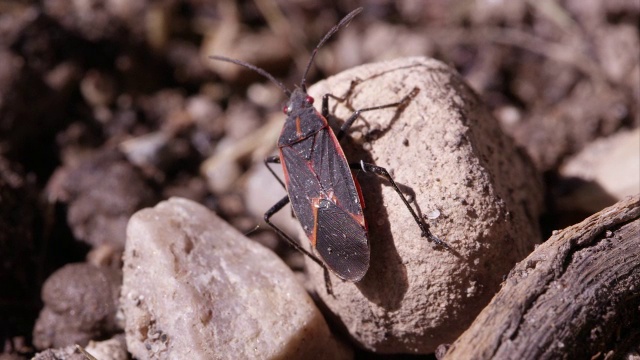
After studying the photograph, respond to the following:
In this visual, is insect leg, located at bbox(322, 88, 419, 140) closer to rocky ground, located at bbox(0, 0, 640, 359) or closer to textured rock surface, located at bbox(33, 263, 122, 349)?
rocky ground, located at bbox(0, 0, 640, 359)

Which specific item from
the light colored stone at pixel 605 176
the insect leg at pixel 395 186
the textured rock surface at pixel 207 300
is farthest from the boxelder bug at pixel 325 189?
the light colored stone at pixel 605 176

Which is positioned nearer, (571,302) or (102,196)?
(571,302)

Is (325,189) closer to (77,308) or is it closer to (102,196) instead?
(77,308)

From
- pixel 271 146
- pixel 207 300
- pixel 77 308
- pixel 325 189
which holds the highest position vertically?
pixel 325 189

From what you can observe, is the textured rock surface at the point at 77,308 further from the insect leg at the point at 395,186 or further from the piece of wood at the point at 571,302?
the piece of wood at the point at 571,302

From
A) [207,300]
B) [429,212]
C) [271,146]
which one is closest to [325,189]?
[429,212]

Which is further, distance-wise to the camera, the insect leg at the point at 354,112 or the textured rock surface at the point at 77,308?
the textured rock surface at the point at 77,308
